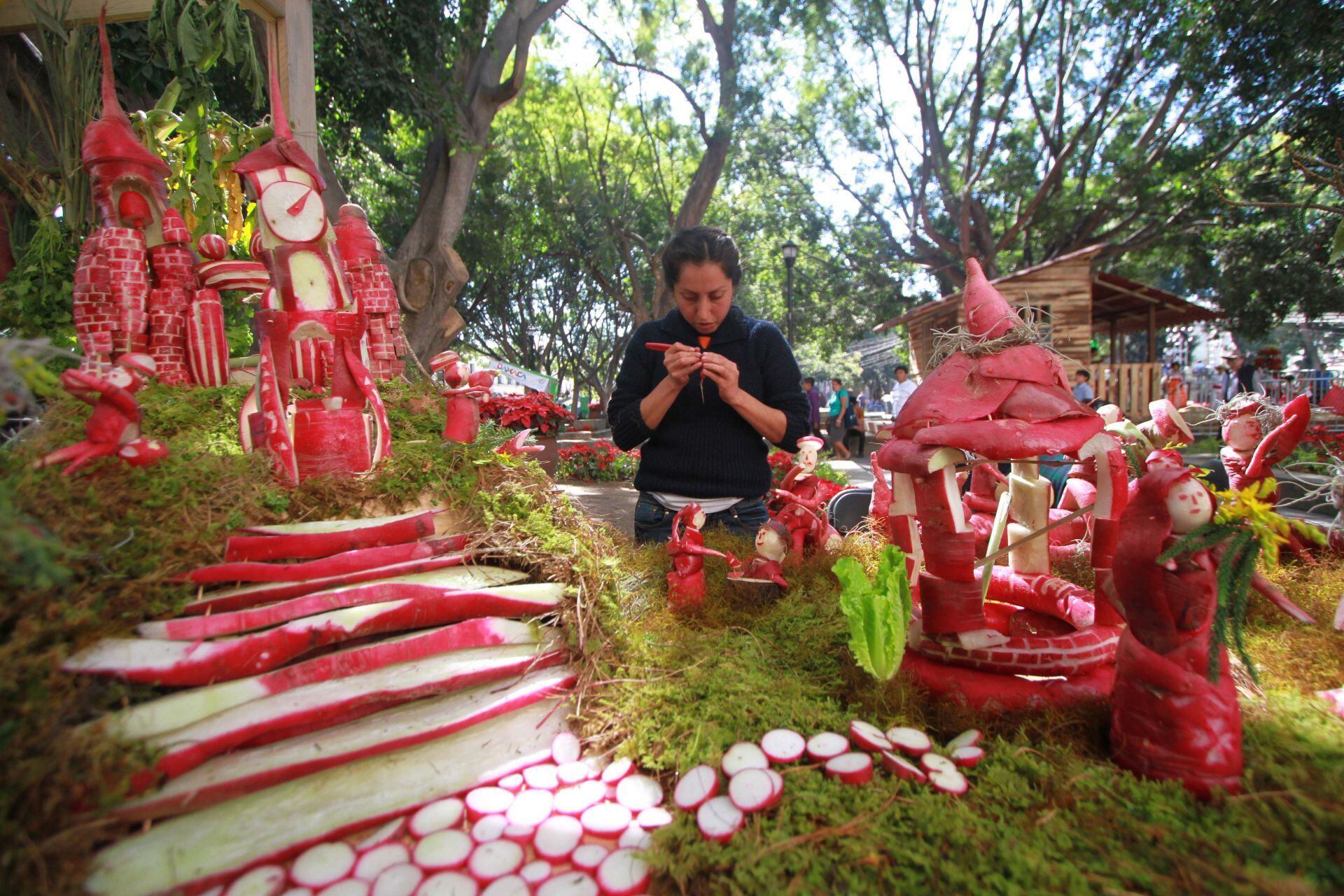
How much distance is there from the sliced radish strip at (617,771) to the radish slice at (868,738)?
0.45m

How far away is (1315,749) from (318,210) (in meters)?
2.70

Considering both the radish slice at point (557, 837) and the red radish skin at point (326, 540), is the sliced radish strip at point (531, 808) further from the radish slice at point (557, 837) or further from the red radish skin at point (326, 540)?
the red radish skin at point (326, 540)

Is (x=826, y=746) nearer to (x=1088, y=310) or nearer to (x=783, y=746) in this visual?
(x=783, y=746)

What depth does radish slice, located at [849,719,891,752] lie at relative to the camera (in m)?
1.33

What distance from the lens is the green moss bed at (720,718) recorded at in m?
0.99

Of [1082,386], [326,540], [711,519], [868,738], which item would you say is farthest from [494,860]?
[1082,386]

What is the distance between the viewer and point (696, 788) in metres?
1.27

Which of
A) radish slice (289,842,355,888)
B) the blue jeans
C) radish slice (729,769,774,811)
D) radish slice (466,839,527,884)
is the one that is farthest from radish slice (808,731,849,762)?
the blue jeans

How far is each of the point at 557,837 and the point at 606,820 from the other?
0.30ft

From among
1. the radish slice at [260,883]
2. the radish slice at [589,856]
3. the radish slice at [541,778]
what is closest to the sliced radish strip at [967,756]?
the radish slice at [589,856]

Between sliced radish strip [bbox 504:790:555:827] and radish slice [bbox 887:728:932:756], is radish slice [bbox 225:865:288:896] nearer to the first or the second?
sliced radish strip [bbox 504:790:555:827]

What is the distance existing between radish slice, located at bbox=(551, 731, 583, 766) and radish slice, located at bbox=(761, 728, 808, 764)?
0.39 metres

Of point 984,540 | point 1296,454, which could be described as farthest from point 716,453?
point 1296,454

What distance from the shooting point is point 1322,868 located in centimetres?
95
